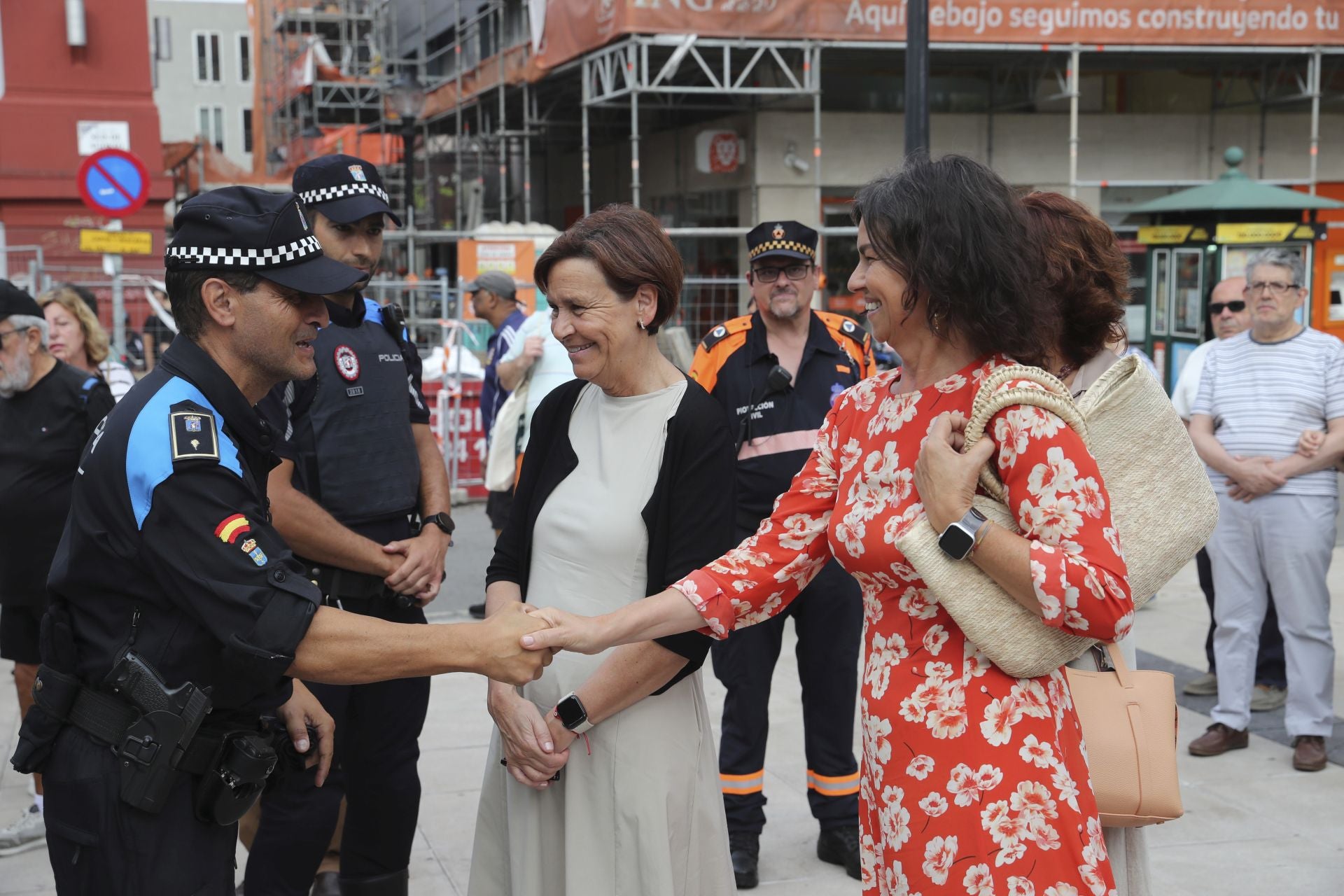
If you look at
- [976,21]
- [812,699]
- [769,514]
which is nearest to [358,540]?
[769,514]

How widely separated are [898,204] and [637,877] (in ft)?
4.86

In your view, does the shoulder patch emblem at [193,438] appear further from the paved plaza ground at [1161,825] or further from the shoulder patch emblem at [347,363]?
the paved plaza ground at [1161,825]

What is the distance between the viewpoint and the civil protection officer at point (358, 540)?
11.8ft

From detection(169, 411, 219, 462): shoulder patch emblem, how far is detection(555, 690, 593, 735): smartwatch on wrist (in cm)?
89

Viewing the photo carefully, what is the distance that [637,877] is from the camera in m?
2.78

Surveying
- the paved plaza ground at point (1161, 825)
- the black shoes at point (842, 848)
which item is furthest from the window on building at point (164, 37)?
the black shoes at point (842, 848)

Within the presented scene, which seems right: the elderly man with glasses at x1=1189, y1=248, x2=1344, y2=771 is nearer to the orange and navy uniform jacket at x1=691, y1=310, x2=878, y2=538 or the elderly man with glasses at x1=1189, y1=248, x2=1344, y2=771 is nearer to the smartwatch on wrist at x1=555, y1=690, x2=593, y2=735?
the orange and navy uniform jacket at x1=691, y1=310, x2=878, y2=538

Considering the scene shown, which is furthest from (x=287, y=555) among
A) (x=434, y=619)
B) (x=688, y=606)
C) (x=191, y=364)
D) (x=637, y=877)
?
(x=434, y=619)

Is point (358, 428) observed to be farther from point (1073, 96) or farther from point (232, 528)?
point (1073, 96)

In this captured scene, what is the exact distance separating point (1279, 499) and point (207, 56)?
62.5 m

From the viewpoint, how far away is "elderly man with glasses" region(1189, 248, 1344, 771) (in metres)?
5.56

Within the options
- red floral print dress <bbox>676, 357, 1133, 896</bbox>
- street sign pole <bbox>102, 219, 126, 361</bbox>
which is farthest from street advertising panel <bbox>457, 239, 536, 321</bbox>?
red floral print dress <bbox>676, 357, 1133, 896</bbox>

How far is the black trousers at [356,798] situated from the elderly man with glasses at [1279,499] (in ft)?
11.7

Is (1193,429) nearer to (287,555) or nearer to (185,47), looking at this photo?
(287,555)
